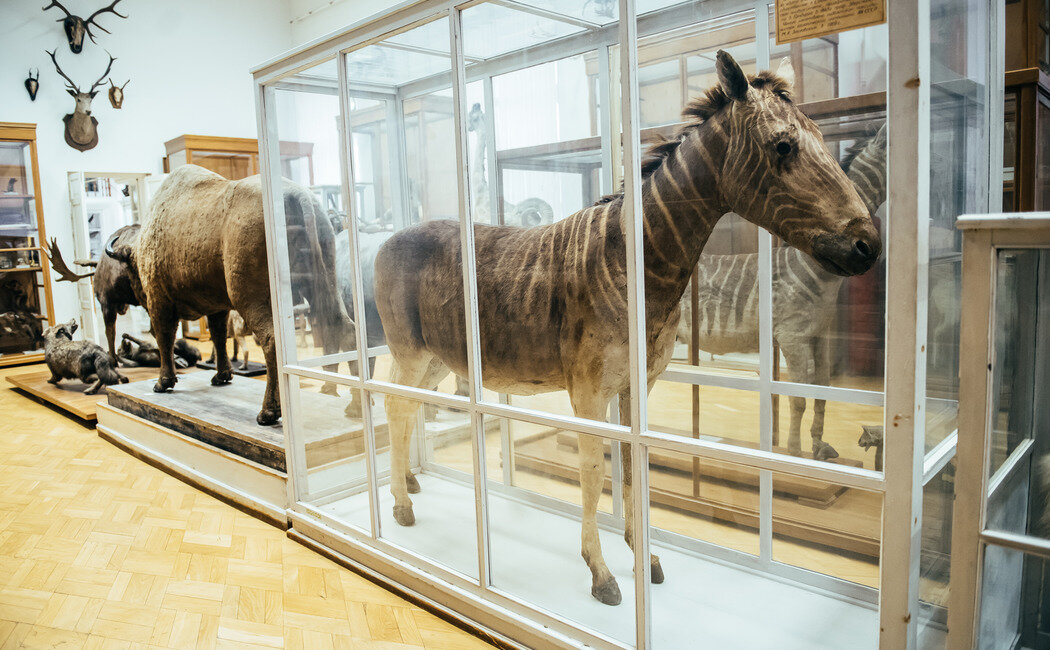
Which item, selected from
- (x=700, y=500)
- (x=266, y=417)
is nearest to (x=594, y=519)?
(x=700, y=500)

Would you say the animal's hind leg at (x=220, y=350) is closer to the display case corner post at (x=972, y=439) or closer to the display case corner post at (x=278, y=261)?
the display case corner post at (x=278, y=261)

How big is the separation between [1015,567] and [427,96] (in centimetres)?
181

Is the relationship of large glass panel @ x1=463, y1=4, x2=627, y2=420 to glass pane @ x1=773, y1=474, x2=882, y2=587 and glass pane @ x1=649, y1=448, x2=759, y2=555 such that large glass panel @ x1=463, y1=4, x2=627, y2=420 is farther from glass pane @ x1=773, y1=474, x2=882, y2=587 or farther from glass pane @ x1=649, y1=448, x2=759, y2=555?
glass pane @ x1=773, y1=474, x2=882, y2=587

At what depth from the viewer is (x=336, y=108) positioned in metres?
2.42

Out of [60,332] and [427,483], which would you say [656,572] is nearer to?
[427,483]

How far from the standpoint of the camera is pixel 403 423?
92.8 inches

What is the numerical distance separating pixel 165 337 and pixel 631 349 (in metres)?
3.73

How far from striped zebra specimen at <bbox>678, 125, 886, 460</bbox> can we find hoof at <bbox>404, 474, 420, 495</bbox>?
1152mm

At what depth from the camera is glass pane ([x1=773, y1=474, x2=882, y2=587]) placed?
53.7 inches

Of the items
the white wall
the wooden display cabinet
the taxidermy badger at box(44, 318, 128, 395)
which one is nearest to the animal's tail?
the taxidermy badger at box(44, 318, 128, 395)

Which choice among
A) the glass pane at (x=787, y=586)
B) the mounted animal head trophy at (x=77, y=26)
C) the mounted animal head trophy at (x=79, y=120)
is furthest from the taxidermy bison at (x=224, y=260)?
the mounted animal head trophy at (x=77, y=26)

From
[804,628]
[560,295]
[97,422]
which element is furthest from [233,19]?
[804,628]

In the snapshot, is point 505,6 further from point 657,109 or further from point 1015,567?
point 1015,567

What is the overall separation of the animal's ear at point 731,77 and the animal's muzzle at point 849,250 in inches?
13.3
